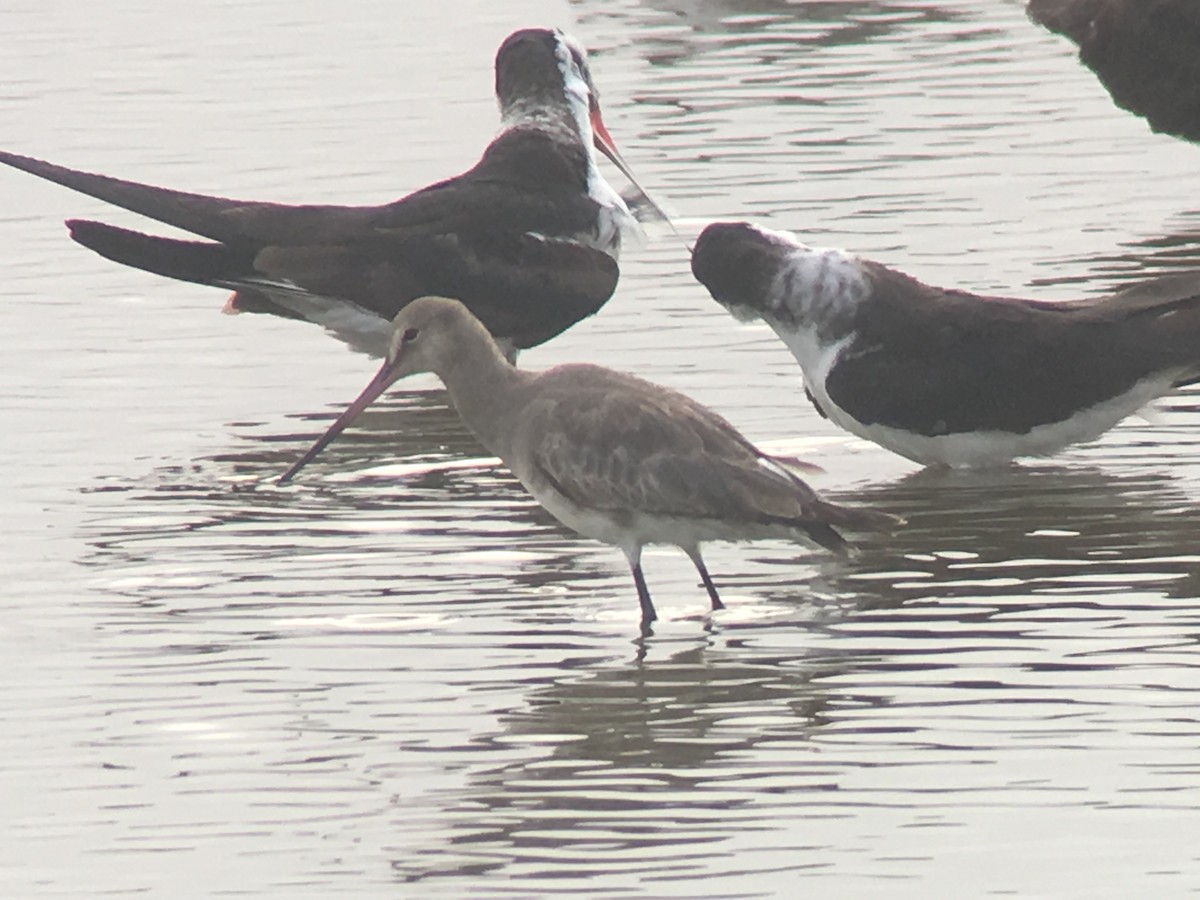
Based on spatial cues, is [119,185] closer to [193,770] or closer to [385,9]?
[193,770]

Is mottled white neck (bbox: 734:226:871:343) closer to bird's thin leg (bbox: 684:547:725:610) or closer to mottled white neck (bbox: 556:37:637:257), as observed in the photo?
mottled white neck (bbox: 556:37:637:257)

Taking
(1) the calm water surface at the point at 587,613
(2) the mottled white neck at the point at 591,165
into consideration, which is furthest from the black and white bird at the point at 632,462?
(2) the mottled white neck at the point at 591,165

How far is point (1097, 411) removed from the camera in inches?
377

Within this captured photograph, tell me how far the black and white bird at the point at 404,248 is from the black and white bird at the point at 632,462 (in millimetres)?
2496

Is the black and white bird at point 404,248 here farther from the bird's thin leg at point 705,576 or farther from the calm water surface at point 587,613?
the bird's thin leg at point 705,576

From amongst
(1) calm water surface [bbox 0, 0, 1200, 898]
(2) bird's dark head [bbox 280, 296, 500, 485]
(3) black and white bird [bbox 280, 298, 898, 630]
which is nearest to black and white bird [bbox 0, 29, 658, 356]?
(1) calm water surface [bbox 0, 0, 1200, 898]

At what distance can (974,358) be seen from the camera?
9.66 metres

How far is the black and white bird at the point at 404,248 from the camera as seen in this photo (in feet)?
35.8

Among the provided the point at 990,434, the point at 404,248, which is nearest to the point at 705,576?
the point at 990,434

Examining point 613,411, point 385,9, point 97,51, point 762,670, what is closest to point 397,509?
point 613,411

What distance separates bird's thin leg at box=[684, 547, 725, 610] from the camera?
7.88 meters

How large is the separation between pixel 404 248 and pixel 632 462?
10.9 feet

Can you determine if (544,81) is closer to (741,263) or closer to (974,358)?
(741,263)

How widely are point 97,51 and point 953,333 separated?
35.3 ft
